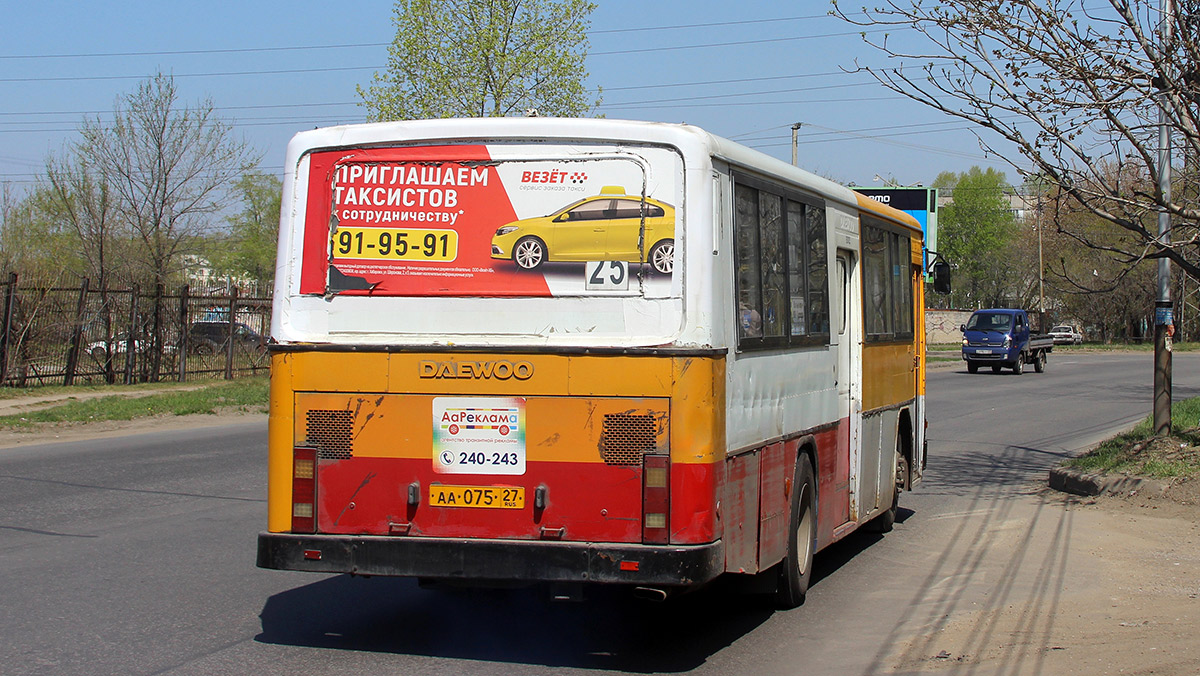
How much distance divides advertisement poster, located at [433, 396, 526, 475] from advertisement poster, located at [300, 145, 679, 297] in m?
0.56

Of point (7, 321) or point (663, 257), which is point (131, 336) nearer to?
point (7, 321)

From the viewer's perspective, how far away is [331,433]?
244 inches

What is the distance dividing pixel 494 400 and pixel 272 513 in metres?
1.30

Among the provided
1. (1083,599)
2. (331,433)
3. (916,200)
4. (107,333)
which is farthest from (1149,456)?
(107,333)

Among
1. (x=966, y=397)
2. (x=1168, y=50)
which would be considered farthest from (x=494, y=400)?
(x=966, y=397)

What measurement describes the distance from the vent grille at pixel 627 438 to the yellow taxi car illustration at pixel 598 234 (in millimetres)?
737

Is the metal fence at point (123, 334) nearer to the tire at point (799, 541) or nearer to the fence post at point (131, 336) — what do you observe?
the fence post at point (131, 336)

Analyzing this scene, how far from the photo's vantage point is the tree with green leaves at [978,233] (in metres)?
111

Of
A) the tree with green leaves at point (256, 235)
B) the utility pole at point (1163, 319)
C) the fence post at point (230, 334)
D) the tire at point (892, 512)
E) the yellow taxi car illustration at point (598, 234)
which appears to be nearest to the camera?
the yellow taxi car illustration at point (598, 234)

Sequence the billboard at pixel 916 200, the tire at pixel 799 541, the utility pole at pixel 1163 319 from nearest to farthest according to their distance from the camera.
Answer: the tire at pixel 799 541 → the utility pole at pixel 1163 319 → the billboard at pixel 916 200

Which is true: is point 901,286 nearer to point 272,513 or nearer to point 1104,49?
point 1104,49

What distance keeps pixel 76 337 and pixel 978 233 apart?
326ft

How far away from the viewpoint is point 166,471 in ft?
44.2

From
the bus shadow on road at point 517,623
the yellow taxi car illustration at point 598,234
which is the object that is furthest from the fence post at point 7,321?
the yellow taxi car illustration at point 598,234
